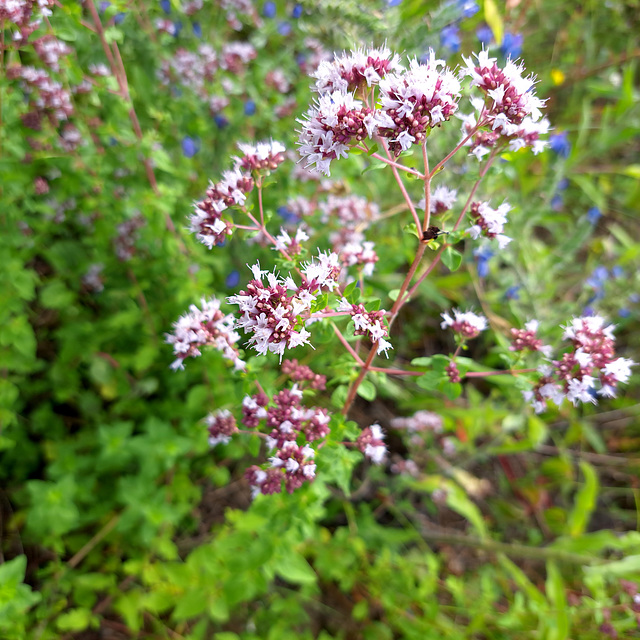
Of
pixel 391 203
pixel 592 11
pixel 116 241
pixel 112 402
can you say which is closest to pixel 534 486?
pixel 391 203

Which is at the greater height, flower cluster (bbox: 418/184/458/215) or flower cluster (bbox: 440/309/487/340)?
flower cluster (bbox: 418/184/458/215)

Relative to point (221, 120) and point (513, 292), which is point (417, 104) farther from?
point (513, 292)

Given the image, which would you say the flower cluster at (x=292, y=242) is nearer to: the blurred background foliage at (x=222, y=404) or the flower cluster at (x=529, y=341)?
the blurred background foliage at (x=222, y=404)

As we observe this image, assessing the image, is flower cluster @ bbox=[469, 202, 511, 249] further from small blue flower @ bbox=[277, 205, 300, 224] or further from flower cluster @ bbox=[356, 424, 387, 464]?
small blue flower @ bbox=[277, 205, 300, 224]

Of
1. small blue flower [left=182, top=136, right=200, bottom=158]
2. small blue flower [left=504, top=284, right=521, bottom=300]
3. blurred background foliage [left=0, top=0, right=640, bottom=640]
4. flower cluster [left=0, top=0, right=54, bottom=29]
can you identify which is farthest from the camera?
small blue flower [left=504, top=284, right=521, bottom=300]

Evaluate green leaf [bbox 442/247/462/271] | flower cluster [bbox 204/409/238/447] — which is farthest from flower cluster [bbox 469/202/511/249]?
flower cluster [bbox 204/409/238/447]

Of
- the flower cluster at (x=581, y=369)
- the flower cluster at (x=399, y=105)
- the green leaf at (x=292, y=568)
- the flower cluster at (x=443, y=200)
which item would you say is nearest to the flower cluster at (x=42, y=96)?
the flower cluster at (x=399, y=105)

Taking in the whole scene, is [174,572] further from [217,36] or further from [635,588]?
[217,36]
